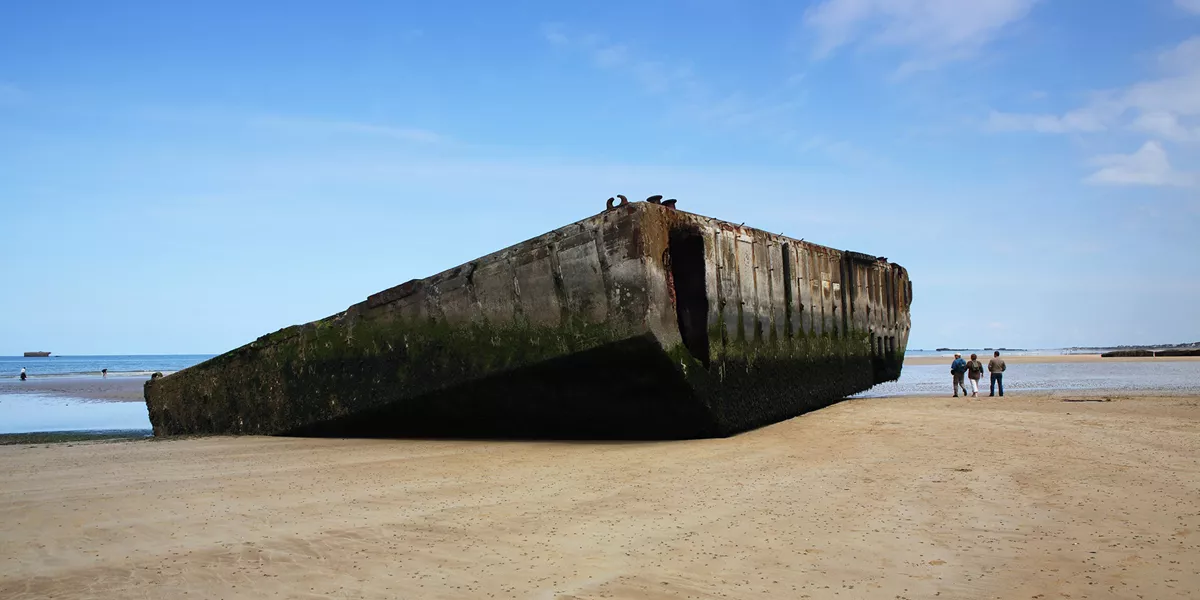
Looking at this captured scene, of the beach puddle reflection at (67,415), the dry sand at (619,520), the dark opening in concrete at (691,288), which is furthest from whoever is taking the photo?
the beach puddle reflection at (67,415)

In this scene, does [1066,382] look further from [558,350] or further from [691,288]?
[558,350]

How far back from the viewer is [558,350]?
817 cm

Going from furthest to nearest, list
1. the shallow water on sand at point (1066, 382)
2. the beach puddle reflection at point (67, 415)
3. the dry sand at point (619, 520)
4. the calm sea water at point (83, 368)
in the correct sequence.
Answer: the calm sea water at point (83, 368), the shallow water on sand at point (1066, 382), the beach puddle reflection at point (67, 415), the dry sand at point (619, 520)

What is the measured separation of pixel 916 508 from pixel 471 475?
3.10 meters

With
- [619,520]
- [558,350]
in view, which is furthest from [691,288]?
[619,520]

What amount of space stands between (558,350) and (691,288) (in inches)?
54.4

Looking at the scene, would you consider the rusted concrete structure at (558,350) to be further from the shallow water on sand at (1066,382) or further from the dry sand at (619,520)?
the shallow water on sand at (1066,382)

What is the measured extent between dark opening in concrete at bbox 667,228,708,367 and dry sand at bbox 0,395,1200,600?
97 centimetres

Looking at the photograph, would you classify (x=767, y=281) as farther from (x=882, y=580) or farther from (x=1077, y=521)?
(x=882, y=580)

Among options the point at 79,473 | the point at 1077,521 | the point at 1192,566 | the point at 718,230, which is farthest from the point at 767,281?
the point at 79,473

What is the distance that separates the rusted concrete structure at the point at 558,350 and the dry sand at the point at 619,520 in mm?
643

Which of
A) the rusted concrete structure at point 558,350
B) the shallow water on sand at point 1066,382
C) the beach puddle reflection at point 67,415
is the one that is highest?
the rusted concrete structure at point 558,350

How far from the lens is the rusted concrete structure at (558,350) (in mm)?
8039

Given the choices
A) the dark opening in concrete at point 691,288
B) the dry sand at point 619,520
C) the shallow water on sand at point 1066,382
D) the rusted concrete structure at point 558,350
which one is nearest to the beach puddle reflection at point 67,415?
the rusted concrete structure at point 558,350
